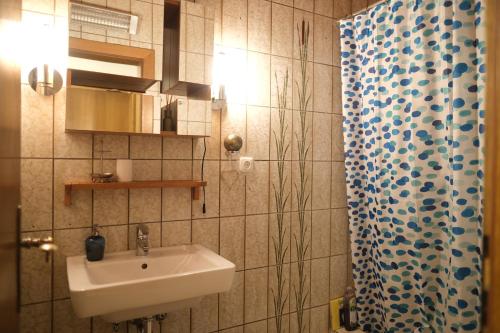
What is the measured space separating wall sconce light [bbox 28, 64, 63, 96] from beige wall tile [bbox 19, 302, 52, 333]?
97 centimetres

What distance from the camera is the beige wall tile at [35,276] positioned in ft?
5.00

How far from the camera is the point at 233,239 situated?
2.05 meters

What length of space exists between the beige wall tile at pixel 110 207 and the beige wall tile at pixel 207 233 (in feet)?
1.28

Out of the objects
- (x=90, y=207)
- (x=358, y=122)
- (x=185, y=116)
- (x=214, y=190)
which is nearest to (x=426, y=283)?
(x=358, y=122)

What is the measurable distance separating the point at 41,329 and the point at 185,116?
1202 mm

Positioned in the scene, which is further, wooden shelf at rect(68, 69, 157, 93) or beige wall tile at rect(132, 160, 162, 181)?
beige wall tile at rect(132, 160, 162, 181)

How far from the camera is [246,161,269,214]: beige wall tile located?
2.10 metres

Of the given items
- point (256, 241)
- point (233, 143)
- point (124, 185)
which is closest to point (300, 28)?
point (233, 143)

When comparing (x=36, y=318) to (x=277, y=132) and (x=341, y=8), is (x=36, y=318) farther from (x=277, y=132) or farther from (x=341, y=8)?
(x=341, y=8)

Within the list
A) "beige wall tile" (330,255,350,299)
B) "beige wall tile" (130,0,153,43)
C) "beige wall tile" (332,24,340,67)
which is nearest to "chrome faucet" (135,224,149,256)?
"beige wall tile" (130,0,153,43)

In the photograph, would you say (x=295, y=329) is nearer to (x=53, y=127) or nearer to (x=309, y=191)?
(x=309, y=191)

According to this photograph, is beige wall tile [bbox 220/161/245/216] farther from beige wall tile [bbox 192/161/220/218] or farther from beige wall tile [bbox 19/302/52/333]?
beige wall tile [bbox 19/302/52/333]

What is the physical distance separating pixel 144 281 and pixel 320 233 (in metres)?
1.38

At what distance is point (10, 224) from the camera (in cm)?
83
